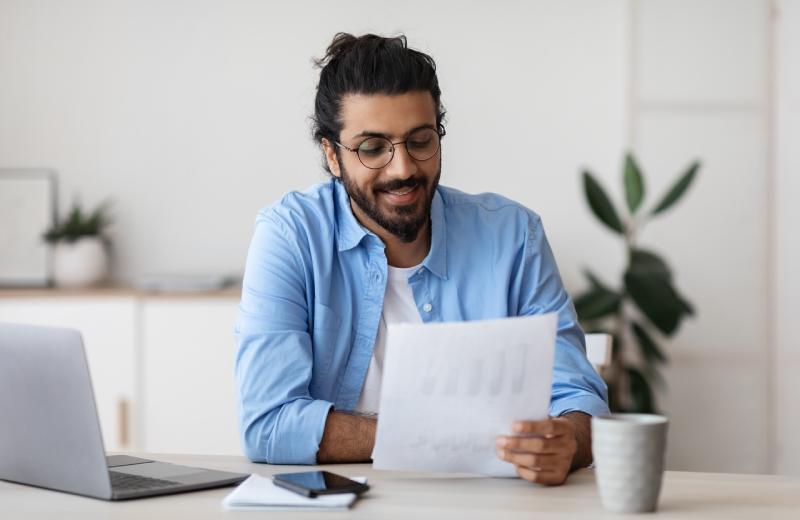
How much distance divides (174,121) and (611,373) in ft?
6.36

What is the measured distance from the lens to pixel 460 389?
1.38m

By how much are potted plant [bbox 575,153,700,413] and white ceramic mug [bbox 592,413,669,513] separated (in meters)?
2.37

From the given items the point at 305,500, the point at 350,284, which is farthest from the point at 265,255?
the point at 305,500

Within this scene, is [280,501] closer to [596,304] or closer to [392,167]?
[392,167]

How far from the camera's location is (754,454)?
3.88 m

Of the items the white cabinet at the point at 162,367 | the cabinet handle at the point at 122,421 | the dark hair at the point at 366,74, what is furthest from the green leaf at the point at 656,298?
the cabinet handle at the point at 122,421

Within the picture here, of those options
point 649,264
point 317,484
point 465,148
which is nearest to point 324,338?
point 317,484

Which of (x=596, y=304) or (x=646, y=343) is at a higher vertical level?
(x=596, y=304)

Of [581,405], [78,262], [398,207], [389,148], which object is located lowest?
[581,405]

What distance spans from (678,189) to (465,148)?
0.85 meters

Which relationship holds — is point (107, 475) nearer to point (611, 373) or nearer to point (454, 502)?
point (454, 502)

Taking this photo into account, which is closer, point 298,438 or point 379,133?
point 298,438

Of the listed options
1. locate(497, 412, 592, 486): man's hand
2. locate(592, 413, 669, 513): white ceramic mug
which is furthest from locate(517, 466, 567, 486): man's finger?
locate(592, 413, 669, 513): white ceramic mug

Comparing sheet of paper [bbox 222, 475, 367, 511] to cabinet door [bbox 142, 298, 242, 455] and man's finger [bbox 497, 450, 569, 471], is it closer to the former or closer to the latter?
man's finger [bbox 497, 450, 569, 471]
